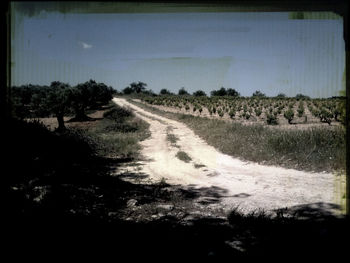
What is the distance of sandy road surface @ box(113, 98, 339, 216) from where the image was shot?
5391 millimetres

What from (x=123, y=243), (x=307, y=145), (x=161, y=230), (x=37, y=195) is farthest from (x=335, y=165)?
(x=37, y=195)

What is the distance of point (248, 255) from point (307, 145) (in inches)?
271

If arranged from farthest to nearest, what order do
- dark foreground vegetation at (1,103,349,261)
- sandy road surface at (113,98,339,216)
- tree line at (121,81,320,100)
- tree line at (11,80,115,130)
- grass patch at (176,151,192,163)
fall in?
tree line at (121,81,320,100)
tree line at (11,80,115,130)
grass patch at (176,151,192,163)
sandy road surface at (113,98,339,216)
dark foreground vegetation at (1,103,349,261)

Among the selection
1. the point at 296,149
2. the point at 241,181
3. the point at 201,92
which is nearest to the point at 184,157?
the point at 241,181

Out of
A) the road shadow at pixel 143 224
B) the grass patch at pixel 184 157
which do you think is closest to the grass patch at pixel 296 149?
the grass patch at pixel 184 157

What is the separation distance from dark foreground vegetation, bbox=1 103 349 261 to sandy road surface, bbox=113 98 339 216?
447mm

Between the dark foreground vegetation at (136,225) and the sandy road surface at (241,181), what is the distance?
0.45m

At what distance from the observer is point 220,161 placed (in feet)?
31.6

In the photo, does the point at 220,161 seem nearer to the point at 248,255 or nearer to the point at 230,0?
the point at 248,255

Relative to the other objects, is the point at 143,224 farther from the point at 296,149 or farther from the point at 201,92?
the point at 201,92

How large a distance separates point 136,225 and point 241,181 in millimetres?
3910

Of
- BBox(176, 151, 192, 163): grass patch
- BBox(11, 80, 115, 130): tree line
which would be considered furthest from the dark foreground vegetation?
BBox(11, 80, 115, 130): tree line

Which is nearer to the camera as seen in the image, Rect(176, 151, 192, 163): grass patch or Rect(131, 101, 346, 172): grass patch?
Rect(131, 101, 346, 172): grass patch

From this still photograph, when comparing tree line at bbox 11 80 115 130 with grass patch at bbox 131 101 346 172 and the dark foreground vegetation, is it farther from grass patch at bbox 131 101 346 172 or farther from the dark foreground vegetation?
the dark foreground vegetation
